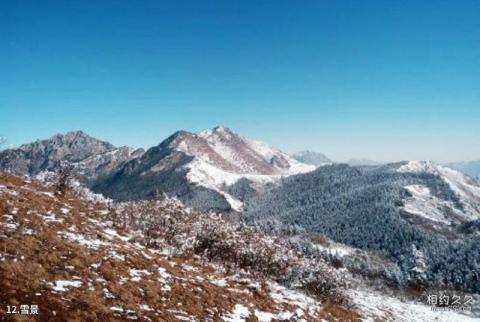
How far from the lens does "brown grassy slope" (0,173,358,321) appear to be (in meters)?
20.5

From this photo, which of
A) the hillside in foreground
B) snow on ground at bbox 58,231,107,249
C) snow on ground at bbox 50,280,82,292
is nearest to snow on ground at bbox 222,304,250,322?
the hillside in foreground

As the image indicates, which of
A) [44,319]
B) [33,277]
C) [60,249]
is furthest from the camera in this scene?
[60,249]

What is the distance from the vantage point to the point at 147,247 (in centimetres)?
3931

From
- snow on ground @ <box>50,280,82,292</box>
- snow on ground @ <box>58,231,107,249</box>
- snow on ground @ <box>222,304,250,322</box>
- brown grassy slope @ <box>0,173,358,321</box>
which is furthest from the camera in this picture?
snow on ground @ <box>58,231,107,249</box>

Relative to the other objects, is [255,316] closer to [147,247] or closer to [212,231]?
[147,247]

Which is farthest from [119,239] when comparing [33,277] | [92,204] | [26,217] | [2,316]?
[2,316]

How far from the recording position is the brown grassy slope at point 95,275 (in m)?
20.5

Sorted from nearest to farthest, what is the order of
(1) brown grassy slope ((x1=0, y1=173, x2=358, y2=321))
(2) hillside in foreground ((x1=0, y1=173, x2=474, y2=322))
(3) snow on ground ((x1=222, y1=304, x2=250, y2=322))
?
(1) brown grassy slope ((x1=0, y1=173, x2=358, y2=321)), (2) hillside in foreground ((x1=0, y1=173, x2=474, y2=322)), (3) snow on ground ((x1=222, y1=304, x2=250, y2=322))

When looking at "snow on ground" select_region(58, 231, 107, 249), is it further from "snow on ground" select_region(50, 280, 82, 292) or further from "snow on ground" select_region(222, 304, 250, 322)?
"snow on ground" select_region(222, 304, 250, 322)

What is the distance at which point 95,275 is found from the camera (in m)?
25.3

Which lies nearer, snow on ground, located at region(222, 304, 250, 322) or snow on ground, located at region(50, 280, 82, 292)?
snow on ground, located at region(50, 280, 82, 292)

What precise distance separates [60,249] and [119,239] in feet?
33.3

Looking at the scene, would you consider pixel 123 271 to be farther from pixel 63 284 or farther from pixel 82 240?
pixel 63 284

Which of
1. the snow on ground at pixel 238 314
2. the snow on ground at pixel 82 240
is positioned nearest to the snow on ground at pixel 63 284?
the snow on ground at pixel 82 240
